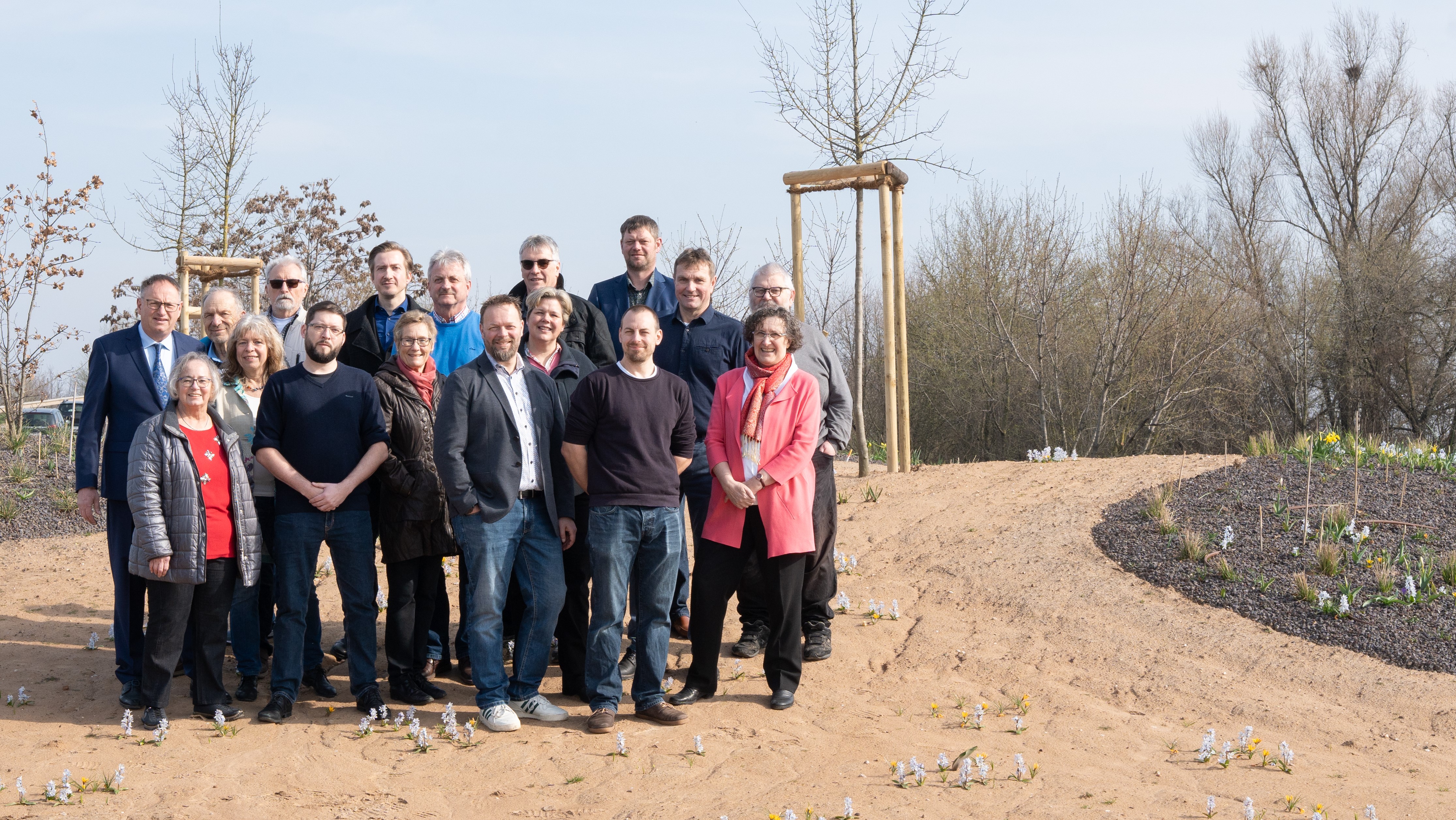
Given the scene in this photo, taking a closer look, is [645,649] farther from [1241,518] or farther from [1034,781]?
[1241,518]

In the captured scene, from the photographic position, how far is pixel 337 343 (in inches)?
194

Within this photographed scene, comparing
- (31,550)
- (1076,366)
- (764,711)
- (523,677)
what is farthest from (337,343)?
(1076,366)

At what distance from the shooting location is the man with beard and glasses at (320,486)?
484 centimetres

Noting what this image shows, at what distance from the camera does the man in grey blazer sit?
184 inches

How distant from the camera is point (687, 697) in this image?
5195mm

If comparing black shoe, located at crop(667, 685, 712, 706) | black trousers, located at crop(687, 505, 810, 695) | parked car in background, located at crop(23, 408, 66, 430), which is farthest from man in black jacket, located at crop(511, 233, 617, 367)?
parked car in background, located at crop(23, 408, 66, 430)

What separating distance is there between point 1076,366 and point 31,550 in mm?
15221

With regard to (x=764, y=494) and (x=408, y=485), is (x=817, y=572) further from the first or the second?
(x=408, y=485)

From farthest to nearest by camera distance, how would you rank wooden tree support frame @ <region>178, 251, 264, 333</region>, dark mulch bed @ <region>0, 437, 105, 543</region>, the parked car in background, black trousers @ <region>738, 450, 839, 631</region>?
the parked car in background < wooden tree support frame @ <region>178, 251, 264, 333</region> < dark mulch bed @ <region>0, 437, 105, 543</region> < black trousers @ <region>738, 450, 839, 631</region>

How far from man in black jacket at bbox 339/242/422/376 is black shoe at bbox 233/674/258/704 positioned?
5.31ft

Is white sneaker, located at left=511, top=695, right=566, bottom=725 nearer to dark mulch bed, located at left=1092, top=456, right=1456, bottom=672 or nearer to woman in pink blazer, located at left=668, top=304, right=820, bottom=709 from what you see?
woman in pink blazer, located at left=668, top=304, right=820, bottom=709

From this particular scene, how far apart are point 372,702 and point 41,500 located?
7.96 m

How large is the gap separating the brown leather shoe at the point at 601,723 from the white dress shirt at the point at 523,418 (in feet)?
3.47

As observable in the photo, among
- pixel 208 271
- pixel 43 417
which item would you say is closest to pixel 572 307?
pixel 208 271
